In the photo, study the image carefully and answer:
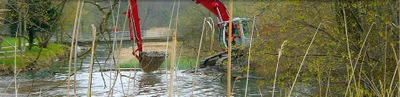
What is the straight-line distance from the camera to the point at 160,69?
16516mm

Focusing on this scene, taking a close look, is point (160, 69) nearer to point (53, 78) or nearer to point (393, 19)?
point (53, 78)

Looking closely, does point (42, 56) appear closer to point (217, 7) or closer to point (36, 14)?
point (217, 7)

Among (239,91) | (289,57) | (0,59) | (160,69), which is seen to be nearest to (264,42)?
(289,57)

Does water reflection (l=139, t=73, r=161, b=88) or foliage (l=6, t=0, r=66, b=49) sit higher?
foliage (l=6, t=0, r=66, b=49)

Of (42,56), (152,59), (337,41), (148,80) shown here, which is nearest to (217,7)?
(152,59)

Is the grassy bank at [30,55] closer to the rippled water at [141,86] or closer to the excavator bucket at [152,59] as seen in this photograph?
the rippled water at [141,86]

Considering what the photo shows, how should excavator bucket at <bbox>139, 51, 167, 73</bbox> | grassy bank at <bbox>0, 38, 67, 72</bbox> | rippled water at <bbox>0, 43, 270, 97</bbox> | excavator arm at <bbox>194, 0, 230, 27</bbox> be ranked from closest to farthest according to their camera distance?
rippled water at <bbox>0, 43, 270, 97</bbox>, excavator bucket at <bbox>139, 51, 167, 73</bbox>, excavator arm at <bbox>194, 0, 230, 27</bbox>, grassy bank at <bbox>0, 38, 67, 72</bbox>

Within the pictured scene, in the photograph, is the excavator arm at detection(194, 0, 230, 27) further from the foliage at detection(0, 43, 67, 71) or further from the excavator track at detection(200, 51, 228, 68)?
the foliage at detection(0, 43, 67, 71)

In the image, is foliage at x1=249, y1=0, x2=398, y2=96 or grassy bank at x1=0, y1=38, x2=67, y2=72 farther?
grassy bank at x1=0, y1=38, x2=67, y2=72

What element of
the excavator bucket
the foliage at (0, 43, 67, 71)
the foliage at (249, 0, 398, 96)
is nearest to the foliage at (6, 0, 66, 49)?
the foliage at (0, 43, 67, 71)

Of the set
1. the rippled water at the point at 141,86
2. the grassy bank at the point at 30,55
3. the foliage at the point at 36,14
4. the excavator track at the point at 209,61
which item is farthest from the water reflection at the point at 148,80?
the foliage at the point at 36,14

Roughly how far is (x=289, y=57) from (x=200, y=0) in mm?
8765

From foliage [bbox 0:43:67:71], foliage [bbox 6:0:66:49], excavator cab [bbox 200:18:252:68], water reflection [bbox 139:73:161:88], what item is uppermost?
foliage [bbox 6:0:66:49]

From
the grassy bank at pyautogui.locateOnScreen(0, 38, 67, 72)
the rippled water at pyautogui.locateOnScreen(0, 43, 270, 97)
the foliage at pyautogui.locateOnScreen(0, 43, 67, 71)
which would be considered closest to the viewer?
the rippled water at pyautogui.locateOnScreen(0, 43, 270, 97)
